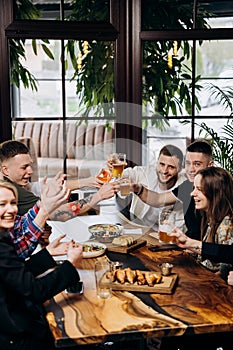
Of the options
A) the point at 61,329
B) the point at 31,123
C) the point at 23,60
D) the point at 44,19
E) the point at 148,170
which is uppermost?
the point at 44,19

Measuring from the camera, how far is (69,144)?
4.34m

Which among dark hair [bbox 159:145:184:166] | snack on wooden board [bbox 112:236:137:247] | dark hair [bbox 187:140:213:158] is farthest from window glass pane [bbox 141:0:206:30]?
snack on wooden board [bbox 112:236:137:247]

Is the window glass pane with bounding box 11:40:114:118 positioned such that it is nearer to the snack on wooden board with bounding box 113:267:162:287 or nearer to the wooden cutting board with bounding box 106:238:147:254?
the wooden cutting board with bounding box 106:238:147:254

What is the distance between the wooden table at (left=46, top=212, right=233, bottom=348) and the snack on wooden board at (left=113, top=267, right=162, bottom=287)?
2.3 inches

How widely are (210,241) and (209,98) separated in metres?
1.66

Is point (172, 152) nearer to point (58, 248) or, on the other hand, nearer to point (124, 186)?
point (124, 186)

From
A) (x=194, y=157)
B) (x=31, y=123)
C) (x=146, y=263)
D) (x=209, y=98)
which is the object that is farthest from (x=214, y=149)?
(x=146, y=263)

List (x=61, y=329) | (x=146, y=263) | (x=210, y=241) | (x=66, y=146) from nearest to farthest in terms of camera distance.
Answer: (x=61, y=329) → (x=146, y=263) → (x=210, y=241) → (x=66, y=146)

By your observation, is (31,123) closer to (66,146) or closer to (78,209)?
(66,146)

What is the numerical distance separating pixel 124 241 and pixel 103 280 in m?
0.66

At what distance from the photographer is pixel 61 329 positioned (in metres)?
2.02

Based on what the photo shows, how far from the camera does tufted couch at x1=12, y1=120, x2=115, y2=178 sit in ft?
13.8

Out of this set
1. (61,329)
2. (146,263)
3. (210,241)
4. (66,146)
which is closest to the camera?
(61,329)

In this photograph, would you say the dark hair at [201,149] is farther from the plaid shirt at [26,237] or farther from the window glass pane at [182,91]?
the plaid shirt at [26,237]
